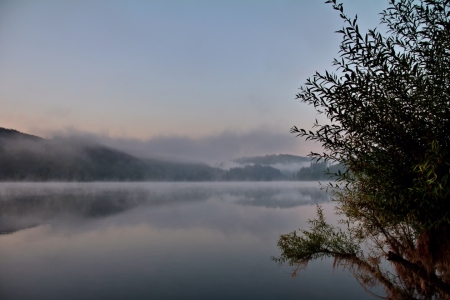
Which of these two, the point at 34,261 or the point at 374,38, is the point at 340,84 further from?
the point at 34,261

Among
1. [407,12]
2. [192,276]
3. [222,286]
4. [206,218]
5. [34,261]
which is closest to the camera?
[407,12]

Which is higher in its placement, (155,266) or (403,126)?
(403,126)

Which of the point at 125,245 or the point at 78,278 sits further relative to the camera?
the point at 125,245

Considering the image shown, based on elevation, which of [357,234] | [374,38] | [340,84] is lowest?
[357,234]

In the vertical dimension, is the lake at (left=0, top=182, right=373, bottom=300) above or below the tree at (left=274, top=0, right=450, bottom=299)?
below

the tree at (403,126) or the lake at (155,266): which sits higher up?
the tree at (403,126)

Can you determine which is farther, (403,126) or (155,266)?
(155,266)

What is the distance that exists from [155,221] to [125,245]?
60.1 ft

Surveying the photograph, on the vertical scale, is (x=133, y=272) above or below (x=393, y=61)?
below

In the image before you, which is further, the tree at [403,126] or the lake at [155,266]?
the lake at [155,266]

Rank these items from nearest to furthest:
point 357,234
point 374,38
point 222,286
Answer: point 374,38, point 357,234, point 222,286

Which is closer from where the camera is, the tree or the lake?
the tree

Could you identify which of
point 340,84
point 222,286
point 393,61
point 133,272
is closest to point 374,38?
point 393,61

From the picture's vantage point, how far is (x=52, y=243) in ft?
113
